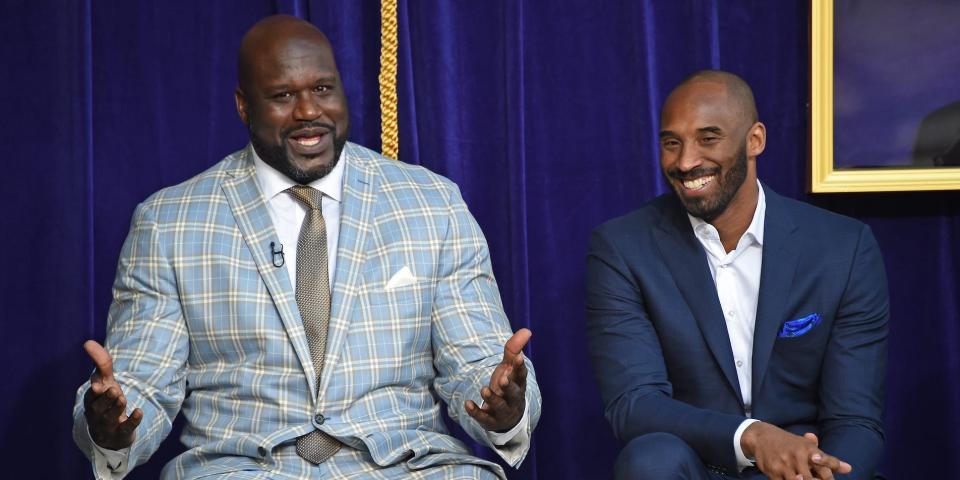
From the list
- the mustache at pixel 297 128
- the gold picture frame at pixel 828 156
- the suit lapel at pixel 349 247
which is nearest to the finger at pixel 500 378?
the suit lapel at pixel 349 247

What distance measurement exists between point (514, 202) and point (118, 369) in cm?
127

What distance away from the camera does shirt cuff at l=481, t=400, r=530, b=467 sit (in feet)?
7.74

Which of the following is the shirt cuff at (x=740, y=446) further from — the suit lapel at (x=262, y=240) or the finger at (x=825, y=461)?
the suit lapel at (x=262, y=240)

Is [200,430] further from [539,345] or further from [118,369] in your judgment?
[539,345]

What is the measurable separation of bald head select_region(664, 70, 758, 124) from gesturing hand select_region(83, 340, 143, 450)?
147 cm

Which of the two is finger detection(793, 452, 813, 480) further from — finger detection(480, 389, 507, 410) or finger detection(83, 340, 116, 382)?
finger detection(83, 340, 116, 382)

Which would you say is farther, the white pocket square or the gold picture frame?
the gold picture frame

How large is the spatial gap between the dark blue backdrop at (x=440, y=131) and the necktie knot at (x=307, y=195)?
2.25 ft

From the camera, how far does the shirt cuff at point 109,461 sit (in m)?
2.32

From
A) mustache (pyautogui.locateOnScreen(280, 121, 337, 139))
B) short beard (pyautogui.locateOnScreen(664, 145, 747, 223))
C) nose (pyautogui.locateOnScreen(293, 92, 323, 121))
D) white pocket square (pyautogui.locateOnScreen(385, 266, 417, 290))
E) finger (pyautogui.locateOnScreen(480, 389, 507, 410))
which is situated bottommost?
finger (pyautogui.locateOnScreen(480, 389, 507, 410))

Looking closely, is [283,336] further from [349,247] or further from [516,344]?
[516,344]

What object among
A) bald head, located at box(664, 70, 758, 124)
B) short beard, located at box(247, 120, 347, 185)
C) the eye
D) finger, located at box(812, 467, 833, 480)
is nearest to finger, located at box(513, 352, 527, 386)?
finger, located at box(812, 467, 833, 480)

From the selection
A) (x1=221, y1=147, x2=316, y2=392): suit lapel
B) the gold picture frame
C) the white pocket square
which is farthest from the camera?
the gold picture frame

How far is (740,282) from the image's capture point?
2.73m
